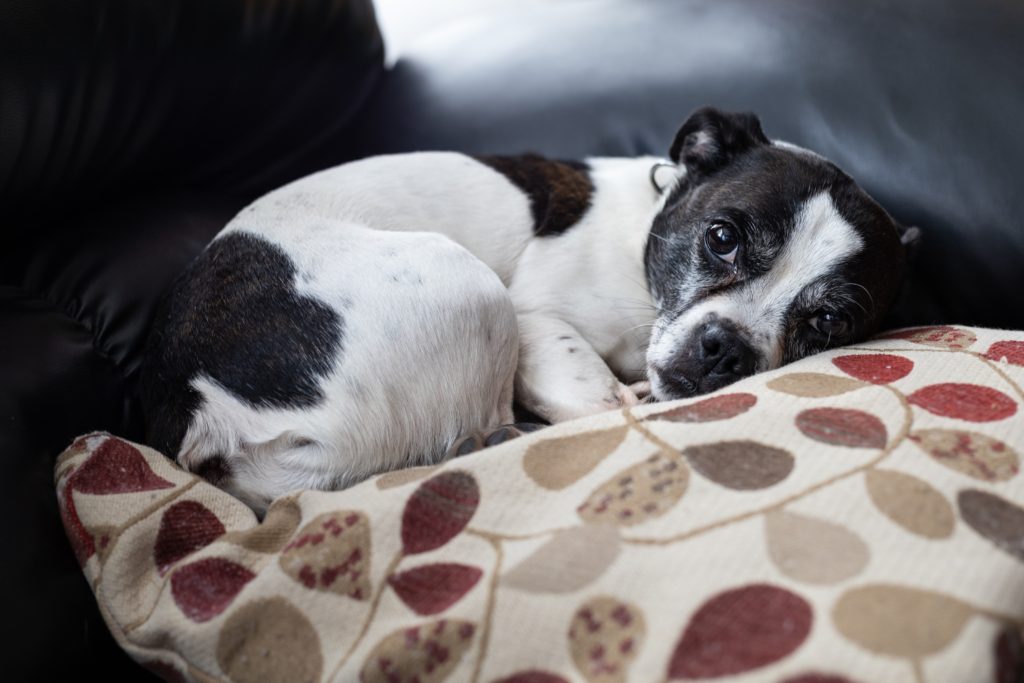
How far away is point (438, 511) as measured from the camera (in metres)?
1.32

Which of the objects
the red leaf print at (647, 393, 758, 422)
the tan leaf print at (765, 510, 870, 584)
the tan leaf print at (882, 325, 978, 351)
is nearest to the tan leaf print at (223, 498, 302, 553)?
the red leaf print at (647, 393, 758, 422)

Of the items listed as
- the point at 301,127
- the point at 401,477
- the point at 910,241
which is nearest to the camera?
the point at 401,477

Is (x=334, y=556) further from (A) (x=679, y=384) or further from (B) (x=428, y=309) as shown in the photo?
(A) (x=679, y=384)

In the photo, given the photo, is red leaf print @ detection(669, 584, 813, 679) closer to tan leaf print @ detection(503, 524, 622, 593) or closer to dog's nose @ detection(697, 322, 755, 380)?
tan leaf print @ detection(503, 524, 622, 593)

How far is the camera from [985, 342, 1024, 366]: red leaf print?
1.60 m

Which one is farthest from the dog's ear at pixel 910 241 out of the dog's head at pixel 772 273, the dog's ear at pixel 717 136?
the dog's ear at pixel 717 136

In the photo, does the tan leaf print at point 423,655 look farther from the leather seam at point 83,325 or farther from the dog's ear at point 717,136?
the dog's ear at point 717,136

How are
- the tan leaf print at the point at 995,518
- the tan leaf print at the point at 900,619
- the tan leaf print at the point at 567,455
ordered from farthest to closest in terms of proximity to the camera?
the tan leaf print at the point at 567,455, the tan leaf print at the point at 995,518, the tan leaf print at the point at 900,619

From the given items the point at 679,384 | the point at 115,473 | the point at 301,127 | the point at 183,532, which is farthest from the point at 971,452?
the point at 301,127

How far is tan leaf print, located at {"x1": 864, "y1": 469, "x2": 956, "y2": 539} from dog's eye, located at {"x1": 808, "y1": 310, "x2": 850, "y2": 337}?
770 mm

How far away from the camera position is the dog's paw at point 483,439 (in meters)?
1.71

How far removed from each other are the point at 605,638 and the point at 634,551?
0.13 meters

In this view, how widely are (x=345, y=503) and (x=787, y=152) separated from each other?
1.35 metres

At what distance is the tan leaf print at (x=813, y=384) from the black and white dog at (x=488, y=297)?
0.85 ft
